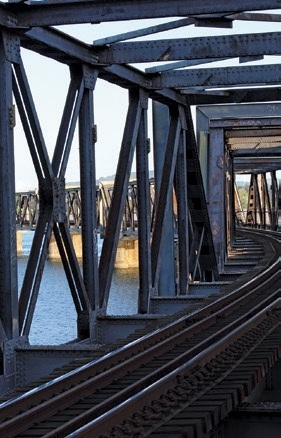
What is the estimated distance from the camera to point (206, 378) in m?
9.38

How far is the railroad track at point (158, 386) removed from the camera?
25.2ft

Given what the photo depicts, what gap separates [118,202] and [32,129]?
4.32 metres

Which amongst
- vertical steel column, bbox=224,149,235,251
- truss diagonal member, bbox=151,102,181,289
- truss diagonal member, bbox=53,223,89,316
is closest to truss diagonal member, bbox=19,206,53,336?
truss diagonal member, bbox=53,223,89,316

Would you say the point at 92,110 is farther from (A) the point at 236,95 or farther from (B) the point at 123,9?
(A) the point at 236,95

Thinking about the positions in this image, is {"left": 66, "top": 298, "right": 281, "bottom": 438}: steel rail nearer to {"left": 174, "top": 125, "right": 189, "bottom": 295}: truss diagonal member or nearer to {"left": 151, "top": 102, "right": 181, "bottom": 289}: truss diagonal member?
{"left": 151, "top": 102, "right": 181, "bottom": 289}: truss diagonal member

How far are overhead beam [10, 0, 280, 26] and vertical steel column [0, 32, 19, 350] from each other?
29.8 inches

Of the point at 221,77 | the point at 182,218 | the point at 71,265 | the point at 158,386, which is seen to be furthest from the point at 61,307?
the point at 158,386

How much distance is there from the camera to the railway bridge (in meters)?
8.35

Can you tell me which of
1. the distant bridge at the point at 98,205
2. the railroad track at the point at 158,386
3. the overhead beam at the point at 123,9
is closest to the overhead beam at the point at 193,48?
the overhead beam at the point at 123,9

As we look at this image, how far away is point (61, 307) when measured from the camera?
7656 cm

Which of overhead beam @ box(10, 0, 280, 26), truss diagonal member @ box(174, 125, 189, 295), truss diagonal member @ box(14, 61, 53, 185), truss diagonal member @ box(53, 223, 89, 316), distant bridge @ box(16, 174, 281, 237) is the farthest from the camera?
distant bridge @ box(16, 174, 281, 237)

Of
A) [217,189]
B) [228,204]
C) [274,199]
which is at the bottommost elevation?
[228,204]

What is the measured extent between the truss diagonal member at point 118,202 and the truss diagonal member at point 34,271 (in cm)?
287

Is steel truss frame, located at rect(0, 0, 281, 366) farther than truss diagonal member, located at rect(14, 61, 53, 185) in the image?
No
